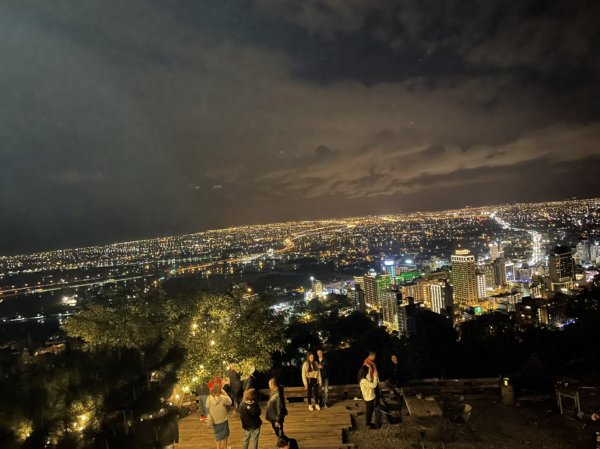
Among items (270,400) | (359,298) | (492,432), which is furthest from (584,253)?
(270,400)

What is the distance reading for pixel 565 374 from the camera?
7289 mm

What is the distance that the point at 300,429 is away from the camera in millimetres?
5160

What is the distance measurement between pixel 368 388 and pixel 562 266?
53560 mm

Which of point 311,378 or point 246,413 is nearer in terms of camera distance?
point 246,413

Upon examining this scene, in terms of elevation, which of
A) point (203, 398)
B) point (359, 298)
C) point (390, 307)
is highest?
point (203, 398)

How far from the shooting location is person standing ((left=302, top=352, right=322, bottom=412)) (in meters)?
5.59

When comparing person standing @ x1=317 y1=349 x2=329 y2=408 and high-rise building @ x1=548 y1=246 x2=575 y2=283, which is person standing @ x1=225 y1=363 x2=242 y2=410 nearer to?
person standing @ x1=317 y1=349 x2=329 y2=408

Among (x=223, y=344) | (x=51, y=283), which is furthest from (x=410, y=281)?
(x=223, y=344)

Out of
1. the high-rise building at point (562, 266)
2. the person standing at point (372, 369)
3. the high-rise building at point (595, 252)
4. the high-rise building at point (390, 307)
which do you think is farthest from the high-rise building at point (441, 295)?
the person standing at point (372, 369)

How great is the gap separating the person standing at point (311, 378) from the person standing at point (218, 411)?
1.50 meters

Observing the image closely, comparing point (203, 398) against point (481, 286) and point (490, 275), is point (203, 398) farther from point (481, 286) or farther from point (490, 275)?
point (490, 275)

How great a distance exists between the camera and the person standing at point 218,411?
4312 millimetres

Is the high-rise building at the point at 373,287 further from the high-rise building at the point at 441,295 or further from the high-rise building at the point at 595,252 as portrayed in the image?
the high-rise building at the point at 595,252

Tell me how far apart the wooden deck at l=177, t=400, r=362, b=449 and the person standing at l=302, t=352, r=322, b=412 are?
6.8 inches
